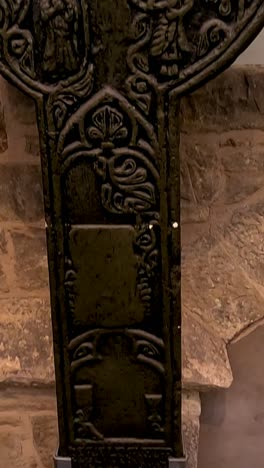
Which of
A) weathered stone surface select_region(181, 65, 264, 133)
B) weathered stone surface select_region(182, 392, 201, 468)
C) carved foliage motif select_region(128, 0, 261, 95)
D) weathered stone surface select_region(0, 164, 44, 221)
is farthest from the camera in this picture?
weathered stone surface select_region(182, 392, 201, 468)

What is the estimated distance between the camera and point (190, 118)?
52.6 inches

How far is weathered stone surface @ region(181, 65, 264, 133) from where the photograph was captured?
129 centimetres

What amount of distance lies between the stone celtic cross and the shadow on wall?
0.35m

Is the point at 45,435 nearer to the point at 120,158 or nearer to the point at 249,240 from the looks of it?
the point at 249,240

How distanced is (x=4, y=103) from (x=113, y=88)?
1.36 ft

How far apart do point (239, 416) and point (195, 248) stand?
47 cm

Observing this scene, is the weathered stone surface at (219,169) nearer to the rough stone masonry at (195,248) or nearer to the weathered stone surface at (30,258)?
the rough stone masonry at (195,248)

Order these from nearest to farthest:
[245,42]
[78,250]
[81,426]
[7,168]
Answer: [245,42] < [78,250] < [81,426] < [7,168]

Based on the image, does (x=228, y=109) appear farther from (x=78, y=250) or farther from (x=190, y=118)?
(x=78, y=250)

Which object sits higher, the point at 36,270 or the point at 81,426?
the point at 36,270

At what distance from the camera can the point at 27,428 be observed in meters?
1.60

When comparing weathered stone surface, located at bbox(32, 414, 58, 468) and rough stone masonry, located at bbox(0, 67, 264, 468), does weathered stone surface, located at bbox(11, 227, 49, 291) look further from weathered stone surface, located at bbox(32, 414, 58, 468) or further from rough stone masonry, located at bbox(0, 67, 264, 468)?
weathered stone surface, located at bbox(32, 414, 58, 468)

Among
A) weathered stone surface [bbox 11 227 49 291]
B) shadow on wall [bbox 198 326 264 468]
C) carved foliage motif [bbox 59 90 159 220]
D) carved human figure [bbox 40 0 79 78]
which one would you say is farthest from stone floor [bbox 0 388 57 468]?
carved human figure [bbox 40 0 79 78]

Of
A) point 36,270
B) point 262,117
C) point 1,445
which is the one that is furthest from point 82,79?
point 1,445
